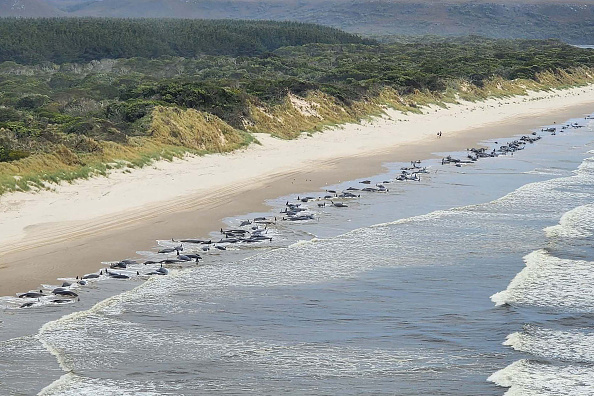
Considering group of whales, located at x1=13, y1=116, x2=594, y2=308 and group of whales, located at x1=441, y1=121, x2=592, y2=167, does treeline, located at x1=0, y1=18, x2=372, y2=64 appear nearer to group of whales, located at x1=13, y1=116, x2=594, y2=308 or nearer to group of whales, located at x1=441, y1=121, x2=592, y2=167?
group of whales, located at x1=441, y1=121, x2=592, y2=167

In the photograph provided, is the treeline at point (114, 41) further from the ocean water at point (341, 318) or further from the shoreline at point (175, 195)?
the ocean water at point (341, 318)

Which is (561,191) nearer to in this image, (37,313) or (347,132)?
(347,132)

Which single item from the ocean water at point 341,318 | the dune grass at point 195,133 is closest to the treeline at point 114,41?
the dune grass at point 195,133

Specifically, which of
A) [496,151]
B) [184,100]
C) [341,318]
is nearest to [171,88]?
[184,100]

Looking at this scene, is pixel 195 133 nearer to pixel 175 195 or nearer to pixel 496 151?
pixel 175 195

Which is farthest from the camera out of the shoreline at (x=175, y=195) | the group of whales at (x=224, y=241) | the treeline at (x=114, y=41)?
the treeline at (x=114, y=41)

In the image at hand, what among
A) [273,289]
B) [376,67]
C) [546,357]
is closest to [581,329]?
[546,357]
